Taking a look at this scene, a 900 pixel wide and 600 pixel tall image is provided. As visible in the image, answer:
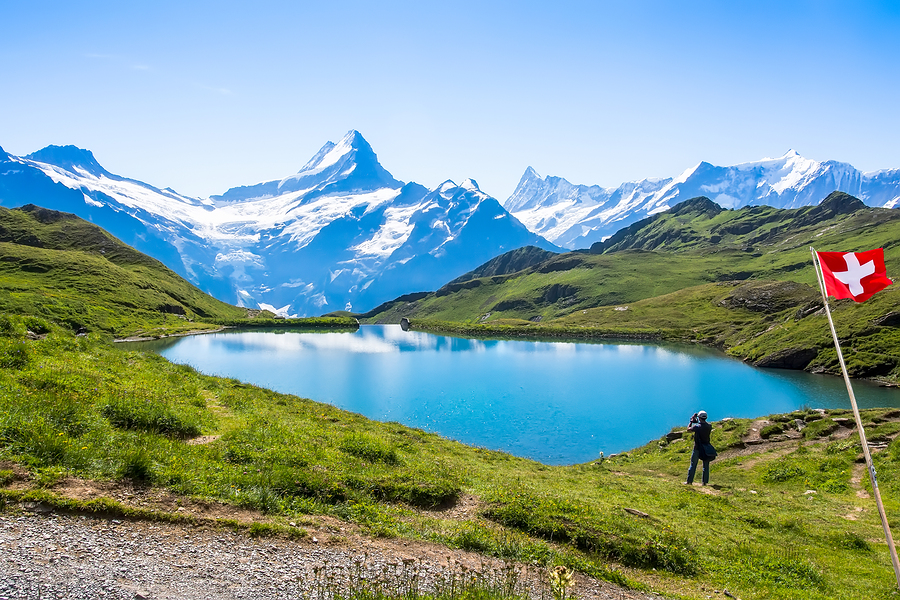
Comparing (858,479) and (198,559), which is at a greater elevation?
(198,559)

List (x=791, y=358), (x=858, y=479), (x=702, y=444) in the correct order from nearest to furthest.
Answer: (x=858, y=479) < (x=702, y=444) < (x=791, y=358)

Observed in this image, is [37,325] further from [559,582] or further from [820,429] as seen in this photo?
[820,429]

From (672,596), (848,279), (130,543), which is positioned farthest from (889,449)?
(130,543)

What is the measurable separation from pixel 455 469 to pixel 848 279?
628 inches

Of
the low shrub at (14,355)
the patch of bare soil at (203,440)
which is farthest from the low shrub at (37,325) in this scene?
the patch of bare soil at (203,440)

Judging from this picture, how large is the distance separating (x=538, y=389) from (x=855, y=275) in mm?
58189

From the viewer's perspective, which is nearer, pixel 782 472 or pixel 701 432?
pixel 701 432

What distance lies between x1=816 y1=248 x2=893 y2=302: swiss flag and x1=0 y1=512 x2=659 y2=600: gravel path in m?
11.6

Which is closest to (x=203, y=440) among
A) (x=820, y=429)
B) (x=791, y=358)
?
(x=820, y=429)

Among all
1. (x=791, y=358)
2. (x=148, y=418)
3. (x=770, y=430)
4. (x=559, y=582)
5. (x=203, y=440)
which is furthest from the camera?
(x=791, y=358)

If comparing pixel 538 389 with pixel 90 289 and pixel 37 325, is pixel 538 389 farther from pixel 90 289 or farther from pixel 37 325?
pixel 90 289

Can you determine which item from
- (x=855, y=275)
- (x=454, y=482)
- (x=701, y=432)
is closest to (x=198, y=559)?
(x=454, y=482)

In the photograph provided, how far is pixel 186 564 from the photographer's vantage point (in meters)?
9.09

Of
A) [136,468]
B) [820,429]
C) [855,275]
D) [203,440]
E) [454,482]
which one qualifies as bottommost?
[820,429]
